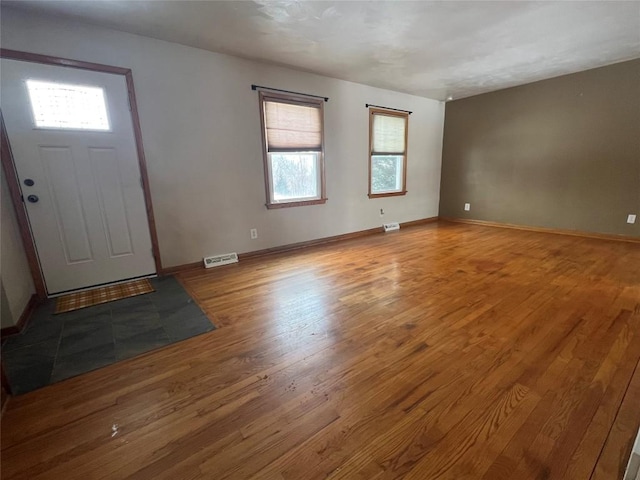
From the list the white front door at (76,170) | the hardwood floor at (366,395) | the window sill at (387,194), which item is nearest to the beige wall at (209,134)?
the white front door at (76,170)

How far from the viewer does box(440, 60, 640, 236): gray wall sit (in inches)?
158

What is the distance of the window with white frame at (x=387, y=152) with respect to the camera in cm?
488

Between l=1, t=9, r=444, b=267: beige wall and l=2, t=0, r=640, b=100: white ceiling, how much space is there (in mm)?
145

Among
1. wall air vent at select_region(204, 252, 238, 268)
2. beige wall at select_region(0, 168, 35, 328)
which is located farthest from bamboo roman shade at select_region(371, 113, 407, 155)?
beige wall at select_region(0, 168, 35, 328)

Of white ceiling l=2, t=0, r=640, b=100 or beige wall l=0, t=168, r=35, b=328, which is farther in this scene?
white ceiling l=2, t=0, r=640, b=100

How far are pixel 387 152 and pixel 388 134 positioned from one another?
31 cm

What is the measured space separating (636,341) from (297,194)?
11.7ft

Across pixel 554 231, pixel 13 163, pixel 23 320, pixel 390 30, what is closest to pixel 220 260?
pixel 23 320

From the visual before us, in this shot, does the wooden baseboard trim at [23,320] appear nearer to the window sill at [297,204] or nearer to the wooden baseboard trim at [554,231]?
the window sill at [297,204]

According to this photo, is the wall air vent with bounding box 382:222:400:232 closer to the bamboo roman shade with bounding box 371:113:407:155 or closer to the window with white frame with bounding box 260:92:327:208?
the bamboo roman shade with bounding box 371:113:407:155

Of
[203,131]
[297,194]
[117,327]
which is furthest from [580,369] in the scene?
[203,131]

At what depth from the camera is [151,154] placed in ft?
9.77

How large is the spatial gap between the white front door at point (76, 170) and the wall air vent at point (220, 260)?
702mm

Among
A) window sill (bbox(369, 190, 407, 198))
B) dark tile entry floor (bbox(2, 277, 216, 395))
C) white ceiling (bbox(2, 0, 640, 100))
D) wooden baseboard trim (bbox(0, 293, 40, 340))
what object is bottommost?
dark tile entry floor (bbox(2, 277, 216, 395))
